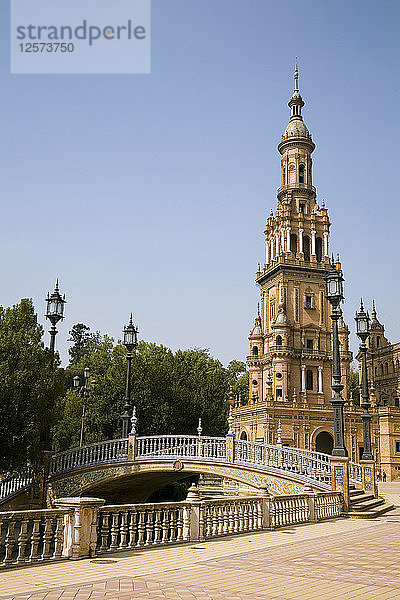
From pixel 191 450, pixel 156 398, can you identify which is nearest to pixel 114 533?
pixel 191 450

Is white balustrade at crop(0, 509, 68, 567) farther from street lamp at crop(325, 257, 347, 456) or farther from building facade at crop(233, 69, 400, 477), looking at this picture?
building facade at crop(233, 69, 400, 477)

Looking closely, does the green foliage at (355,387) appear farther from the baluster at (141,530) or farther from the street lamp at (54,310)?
the baluster at (141,530)

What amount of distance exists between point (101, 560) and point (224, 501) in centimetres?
422

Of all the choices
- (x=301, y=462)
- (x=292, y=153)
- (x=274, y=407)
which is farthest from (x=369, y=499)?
(x=292, y=153)

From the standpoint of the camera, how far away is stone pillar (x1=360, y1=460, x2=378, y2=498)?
26.3 metres

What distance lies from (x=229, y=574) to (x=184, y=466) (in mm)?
16151

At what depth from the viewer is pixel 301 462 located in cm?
2420

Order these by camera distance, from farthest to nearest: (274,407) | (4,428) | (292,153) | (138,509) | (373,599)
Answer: (292,153), (274,407), (4,428), (138,509), (373,599)

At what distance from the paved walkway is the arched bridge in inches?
392

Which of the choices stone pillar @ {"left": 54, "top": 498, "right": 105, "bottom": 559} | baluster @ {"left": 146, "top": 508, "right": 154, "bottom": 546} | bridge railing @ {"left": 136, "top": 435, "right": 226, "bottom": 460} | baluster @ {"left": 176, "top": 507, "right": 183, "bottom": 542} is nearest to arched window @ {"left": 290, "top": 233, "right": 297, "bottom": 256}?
bridge railing @ {"left": 136, "top": 435, "right": 226, "bottom": 460}

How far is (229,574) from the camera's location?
31.3 feet

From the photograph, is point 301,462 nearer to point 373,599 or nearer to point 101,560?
point 101,560

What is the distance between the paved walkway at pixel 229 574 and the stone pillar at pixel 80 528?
27cm

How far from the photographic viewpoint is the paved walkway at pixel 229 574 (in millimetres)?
8125
